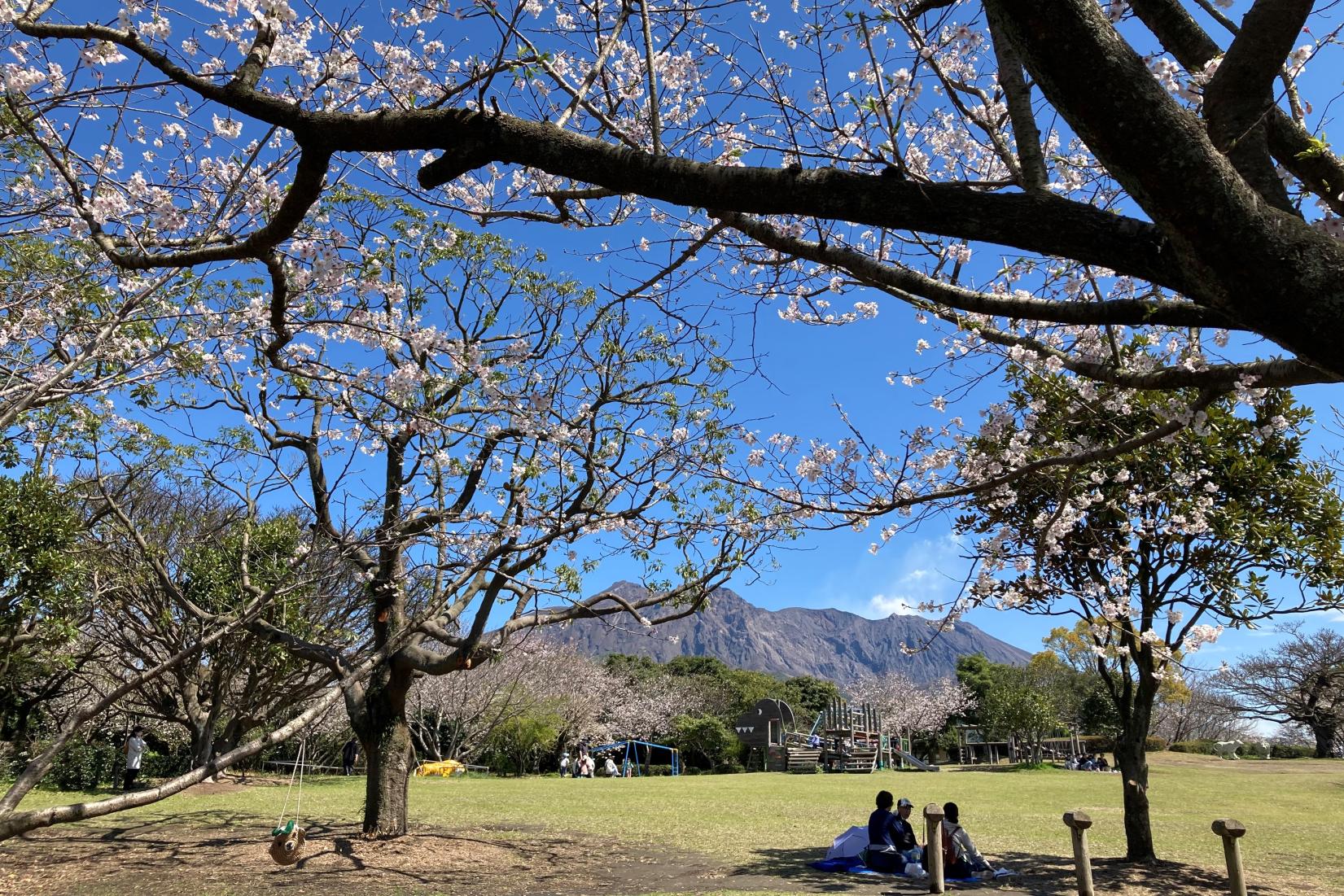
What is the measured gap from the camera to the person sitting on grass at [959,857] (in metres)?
7.22

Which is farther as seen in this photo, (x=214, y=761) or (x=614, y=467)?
(x=614, y=467)

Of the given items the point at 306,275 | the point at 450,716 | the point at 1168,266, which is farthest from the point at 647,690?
the point at 1168,266

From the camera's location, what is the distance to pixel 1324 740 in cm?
3306

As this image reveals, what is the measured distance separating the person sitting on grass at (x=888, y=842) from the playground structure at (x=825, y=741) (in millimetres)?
22348

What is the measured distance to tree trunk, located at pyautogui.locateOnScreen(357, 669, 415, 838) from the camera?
8.83 m

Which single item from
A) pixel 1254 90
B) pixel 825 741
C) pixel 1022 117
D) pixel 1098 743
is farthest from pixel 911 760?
pixel 1254 90

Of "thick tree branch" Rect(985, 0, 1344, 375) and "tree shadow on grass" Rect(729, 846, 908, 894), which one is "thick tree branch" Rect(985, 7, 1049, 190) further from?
"tree shadow on grass" Rect(729, 846, 908, 894)

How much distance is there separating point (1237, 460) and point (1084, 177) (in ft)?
13.6

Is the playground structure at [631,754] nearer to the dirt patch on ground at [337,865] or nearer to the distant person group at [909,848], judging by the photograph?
the dirt patch on ground at [337,865]

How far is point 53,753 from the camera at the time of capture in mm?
2732

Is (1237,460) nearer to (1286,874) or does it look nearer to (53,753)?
(1286,874)

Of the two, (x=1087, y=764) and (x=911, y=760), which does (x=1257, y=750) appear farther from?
(x=911, y=760)

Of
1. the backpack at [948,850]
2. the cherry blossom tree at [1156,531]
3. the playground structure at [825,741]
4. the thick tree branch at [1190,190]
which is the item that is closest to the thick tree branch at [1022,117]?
the thick tree branch at [1190,190]

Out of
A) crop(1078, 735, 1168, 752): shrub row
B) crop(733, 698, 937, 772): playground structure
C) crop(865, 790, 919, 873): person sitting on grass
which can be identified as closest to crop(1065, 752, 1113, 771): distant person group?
A: crop(1078, 735, 1168, 752): shrub row
